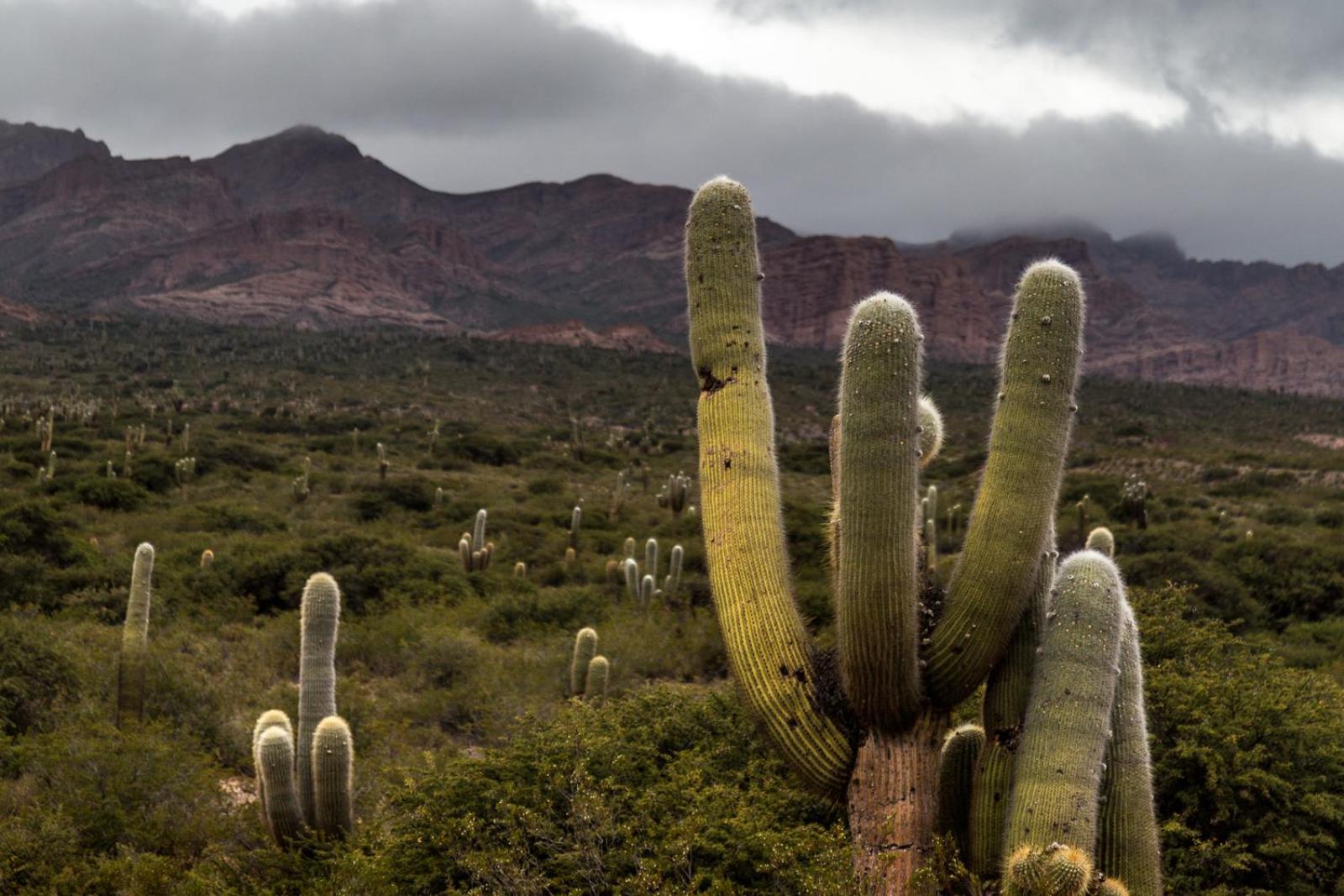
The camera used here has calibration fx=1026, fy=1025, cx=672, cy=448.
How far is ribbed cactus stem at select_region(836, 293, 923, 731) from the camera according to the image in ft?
14.5

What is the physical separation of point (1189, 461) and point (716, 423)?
4133 cm

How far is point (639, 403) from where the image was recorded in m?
68.1

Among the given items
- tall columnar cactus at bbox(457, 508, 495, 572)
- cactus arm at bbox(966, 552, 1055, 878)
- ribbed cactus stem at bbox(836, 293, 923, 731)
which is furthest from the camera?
tall columnar cactus at bbox(457, 508, 495, 572)

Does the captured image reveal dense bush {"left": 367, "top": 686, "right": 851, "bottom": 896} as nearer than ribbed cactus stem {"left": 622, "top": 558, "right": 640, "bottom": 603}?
Yes

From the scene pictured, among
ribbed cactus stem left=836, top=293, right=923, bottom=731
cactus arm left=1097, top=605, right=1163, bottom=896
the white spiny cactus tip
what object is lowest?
cactus arm left=1097, top=605, right=1163, bottom=896

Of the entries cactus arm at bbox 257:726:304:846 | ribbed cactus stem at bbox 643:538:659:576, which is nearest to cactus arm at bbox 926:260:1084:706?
cactus arm at bbox 257:726:304:846

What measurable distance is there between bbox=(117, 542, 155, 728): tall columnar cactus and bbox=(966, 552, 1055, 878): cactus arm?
8.72 metres

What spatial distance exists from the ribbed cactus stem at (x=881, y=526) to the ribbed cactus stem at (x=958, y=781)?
763 mm

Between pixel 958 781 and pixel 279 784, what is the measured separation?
505 cm

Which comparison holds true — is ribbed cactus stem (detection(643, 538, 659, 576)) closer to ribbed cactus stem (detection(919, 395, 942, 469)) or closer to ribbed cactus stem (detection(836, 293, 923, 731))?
ribbed cactus stem (detection(919, 395, 942, 469))

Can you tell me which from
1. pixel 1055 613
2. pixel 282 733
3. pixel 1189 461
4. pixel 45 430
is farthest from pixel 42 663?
pixel 1189 461

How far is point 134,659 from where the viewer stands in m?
10.6

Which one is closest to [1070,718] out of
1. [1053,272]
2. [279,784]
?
[1053,272]

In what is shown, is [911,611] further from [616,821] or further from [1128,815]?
[616,821]
